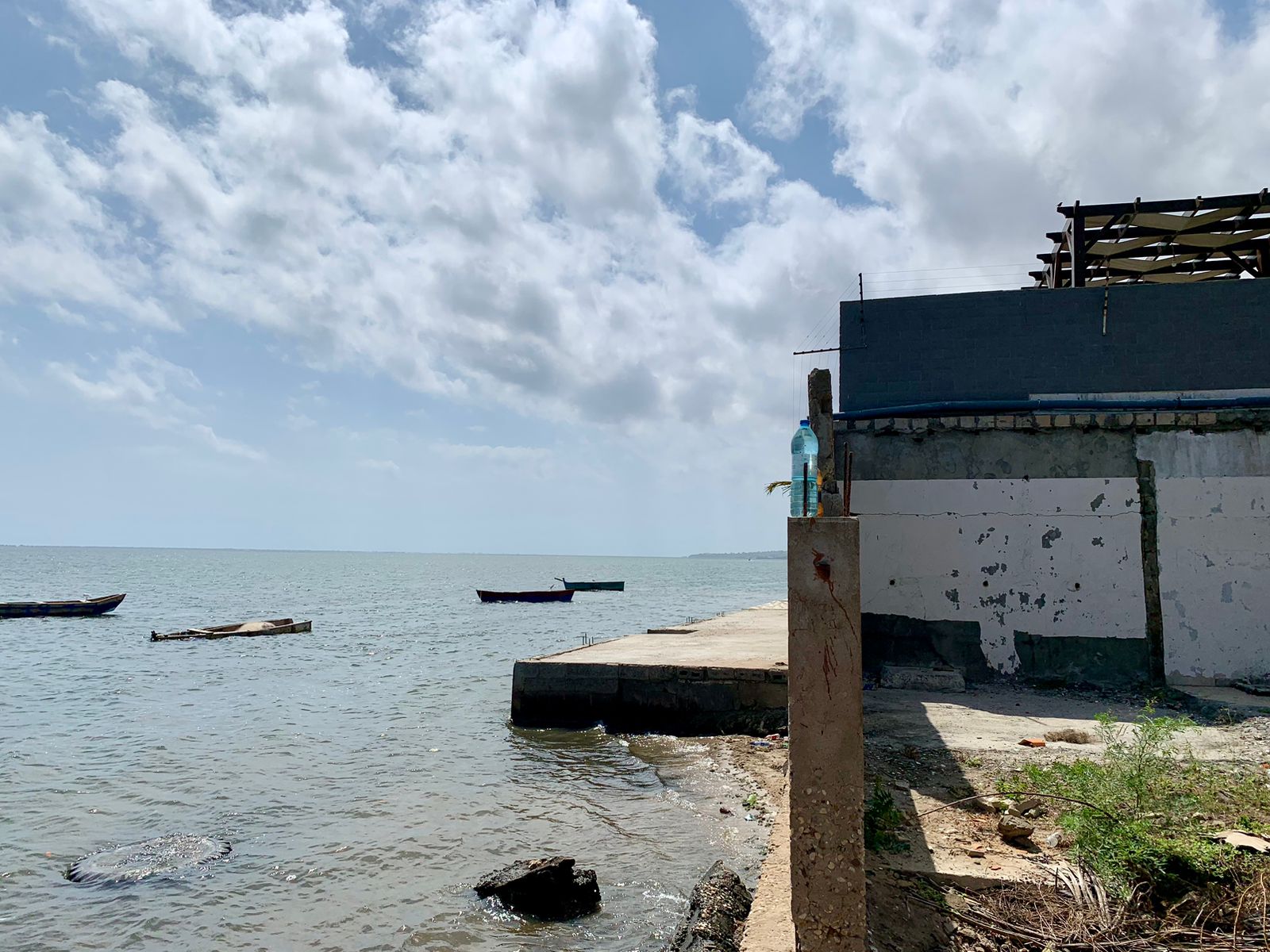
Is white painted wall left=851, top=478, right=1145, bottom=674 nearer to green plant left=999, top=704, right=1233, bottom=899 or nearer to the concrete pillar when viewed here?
green plant left=999, top=704, right=1233, bottom=899

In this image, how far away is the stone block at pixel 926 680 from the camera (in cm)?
1195

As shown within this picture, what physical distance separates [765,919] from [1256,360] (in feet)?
45.9

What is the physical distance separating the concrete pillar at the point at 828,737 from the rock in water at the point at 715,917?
220cm

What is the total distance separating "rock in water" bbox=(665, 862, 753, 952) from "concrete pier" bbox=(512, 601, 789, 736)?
627cm

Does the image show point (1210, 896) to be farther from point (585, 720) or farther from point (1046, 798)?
point (585, 720)

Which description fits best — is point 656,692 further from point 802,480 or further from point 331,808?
point 802,480

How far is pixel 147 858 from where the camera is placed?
9312 mm

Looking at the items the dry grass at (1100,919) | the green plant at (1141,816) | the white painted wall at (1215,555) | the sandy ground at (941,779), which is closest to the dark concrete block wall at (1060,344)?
the white painted wall at (1215,555)

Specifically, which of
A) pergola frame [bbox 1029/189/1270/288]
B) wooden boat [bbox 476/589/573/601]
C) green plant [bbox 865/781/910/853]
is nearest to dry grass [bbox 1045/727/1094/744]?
green plant [bbox 865/781/910/853]

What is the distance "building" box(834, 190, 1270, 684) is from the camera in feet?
Answer: 39.6

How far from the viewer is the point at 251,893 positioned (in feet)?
27.4

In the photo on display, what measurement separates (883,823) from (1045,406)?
874cm

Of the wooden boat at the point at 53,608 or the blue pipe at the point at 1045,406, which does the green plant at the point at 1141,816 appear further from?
the wooden boat at the point at 53,608

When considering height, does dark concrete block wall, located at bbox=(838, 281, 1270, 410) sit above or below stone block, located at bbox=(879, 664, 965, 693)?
above
